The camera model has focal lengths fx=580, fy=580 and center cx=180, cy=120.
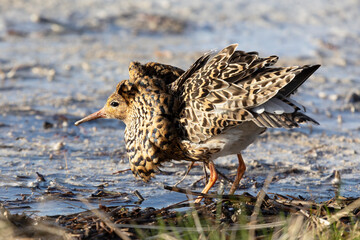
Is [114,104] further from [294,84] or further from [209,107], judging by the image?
[294,84]

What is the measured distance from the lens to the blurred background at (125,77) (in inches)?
221

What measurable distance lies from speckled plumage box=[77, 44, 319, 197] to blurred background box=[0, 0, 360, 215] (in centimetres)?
55

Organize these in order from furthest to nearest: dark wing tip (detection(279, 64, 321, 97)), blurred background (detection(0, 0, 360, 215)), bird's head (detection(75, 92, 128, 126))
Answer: blurred background (detection(0, 0, 360, 215)) < bird's head (detection(75, 92, 128, 126)) < dark wing tip (detection(279, 64, 321, 97))

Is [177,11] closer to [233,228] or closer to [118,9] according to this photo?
[118,9]

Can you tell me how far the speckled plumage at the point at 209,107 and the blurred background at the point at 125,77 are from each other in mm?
551

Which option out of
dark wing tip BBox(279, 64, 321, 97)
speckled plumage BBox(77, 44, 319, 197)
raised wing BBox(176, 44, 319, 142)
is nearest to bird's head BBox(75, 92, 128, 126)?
speckled plumage BBox(77, 44, 319, 197)

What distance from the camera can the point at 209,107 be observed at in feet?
15.5

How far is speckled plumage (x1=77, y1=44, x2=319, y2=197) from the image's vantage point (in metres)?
4.63

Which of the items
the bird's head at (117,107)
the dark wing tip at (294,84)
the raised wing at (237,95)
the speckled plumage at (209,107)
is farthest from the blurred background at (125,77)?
the dark wing tip at (294,84)

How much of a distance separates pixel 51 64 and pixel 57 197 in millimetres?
4970

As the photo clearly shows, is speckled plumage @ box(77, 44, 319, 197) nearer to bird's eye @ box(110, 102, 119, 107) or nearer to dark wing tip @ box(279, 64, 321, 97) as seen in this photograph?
dark wing tip @ box(279, 64, 321, 97)

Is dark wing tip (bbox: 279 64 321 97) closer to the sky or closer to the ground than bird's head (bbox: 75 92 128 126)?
closer to the sky

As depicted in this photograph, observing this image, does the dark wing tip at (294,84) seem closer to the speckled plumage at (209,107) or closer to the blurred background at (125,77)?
the speckled plumage at (209,107)

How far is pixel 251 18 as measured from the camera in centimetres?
1290
